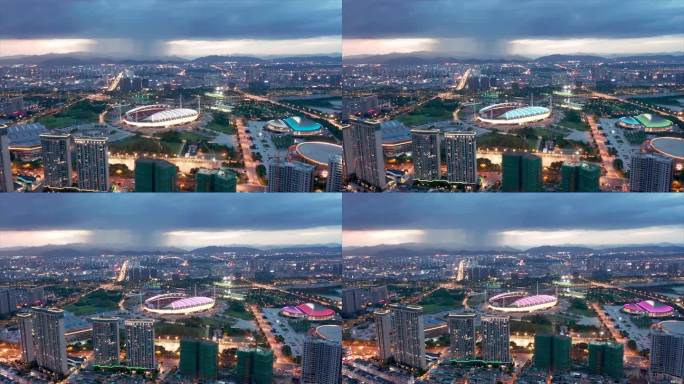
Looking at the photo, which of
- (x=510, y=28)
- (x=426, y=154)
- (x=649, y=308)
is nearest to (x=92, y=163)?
(x=426, y=154)

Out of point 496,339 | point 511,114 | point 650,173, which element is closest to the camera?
point 650,173

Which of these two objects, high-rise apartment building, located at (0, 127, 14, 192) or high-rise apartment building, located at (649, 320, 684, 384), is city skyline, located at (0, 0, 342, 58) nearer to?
high-rise apartment building, located at (0, 127, 14, 192)

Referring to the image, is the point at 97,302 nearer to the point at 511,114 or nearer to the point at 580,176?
the point at 511,114

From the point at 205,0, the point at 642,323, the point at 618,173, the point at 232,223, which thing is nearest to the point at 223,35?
the point at 205,0

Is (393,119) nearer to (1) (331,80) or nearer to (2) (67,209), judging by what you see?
(1) (331,80)

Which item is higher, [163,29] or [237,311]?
[163,29]
